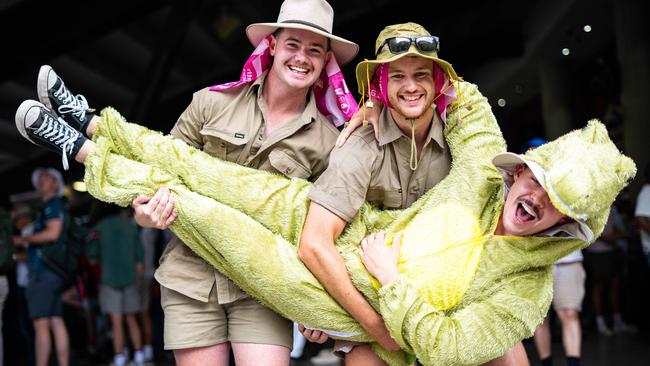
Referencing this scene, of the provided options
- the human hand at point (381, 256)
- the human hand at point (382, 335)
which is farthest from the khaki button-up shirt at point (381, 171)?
the human hand at point (382, 335)

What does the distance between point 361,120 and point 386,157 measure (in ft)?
0.55

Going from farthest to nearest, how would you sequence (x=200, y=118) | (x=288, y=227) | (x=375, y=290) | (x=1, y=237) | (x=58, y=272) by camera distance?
(x=58, y=272), (x=1, y=237), (x=200, y=118), (x=288, y=227), (x=375, y=290)

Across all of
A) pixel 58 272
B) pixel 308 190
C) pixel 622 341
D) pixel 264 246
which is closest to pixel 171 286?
pixel 264 246

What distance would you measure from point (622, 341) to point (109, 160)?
660 cm

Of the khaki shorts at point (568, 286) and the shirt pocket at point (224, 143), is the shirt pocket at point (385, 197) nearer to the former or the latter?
the shirt pocket at point (224, 143)

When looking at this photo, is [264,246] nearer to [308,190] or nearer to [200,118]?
[308,190]

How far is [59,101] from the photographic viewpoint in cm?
281

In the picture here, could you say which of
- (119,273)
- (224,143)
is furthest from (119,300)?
(224,143)

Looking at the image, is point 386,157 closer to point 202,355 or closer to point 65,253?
point 202,355

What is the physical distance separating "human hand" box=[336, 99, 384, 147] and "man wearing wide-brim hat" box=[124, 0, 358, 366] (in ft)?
0.43

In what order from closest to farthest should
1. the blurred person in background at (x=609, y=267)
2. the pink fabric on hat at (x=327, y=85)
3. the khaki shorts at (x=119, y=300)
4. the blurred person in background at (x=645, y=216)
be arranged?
the pink fabric on hat at (x=327, y=85)
the blurred person in background at (x=645, y=216)
the khaki shorts at (x=119, y=300)
the blurred person in background at (x=609, y=267)

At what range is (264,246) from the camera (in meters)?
2.46

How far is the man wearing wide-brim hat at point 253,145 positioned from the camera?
8.57 feet

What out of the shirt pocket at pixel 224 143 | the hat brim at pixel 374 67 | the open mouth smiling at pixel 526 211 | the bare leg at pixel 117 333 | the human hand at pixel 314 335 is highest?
the hat brim at pixel 374 67
